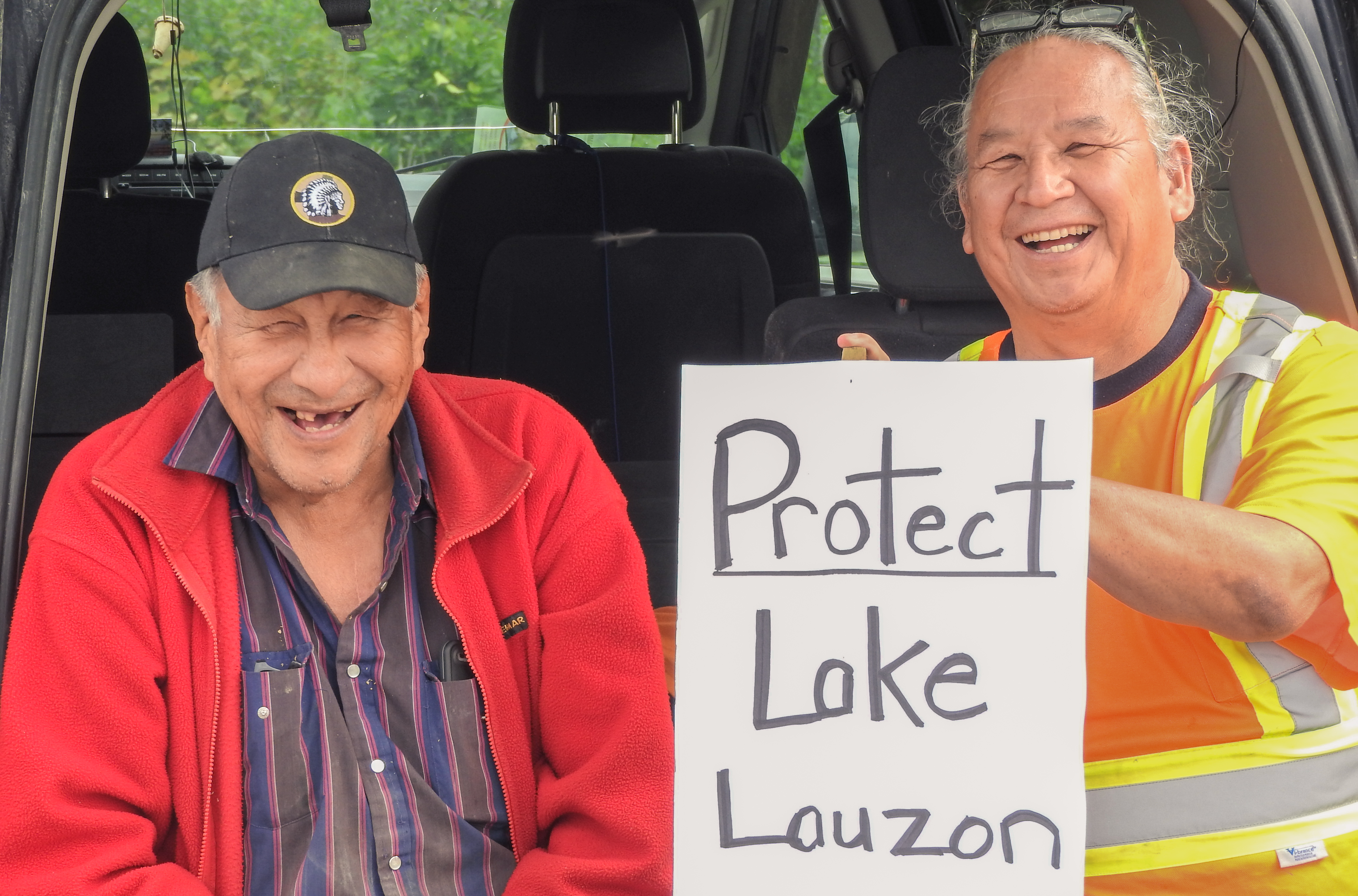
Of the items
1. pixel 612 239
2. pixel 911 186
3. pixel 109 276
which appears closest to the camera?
pixel 911 186

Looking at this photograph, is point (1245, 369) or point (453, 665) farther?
point (453, 665)

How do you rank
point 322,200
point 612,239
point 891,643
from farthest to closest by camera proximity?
point 612,239
point 322,200
point 891,643

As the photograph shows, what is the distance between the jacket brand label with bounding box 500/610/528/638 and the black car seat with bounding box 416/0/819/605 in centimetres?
104

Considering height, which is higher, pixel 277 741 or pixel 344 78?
pixel 344 78

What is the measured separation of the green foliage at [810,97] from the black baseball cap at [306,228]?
162cm

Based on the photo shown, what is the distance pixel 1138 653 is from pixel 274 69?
265 centimetres

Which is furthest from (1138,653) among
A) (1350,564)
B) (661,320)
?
(661,320)

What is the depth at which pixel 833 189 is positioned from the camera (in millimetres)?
3365

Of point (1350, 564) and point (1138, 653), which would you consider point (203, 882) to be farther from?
point (1350, 564)

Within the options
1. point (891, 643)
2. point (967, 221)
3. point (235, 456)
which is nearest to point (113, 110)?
point (235, 456)

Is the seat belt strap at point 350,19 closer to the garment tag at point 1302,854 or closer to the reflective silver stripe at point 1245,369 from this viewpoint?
the reflective silver stripe at point 1245,369

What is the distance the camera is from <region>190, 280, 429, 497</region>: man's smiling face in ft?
5.05

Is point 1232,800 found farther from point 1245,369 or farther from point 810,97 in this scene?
point 810,97

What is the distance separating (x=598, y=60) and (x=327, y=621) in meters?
1.54
